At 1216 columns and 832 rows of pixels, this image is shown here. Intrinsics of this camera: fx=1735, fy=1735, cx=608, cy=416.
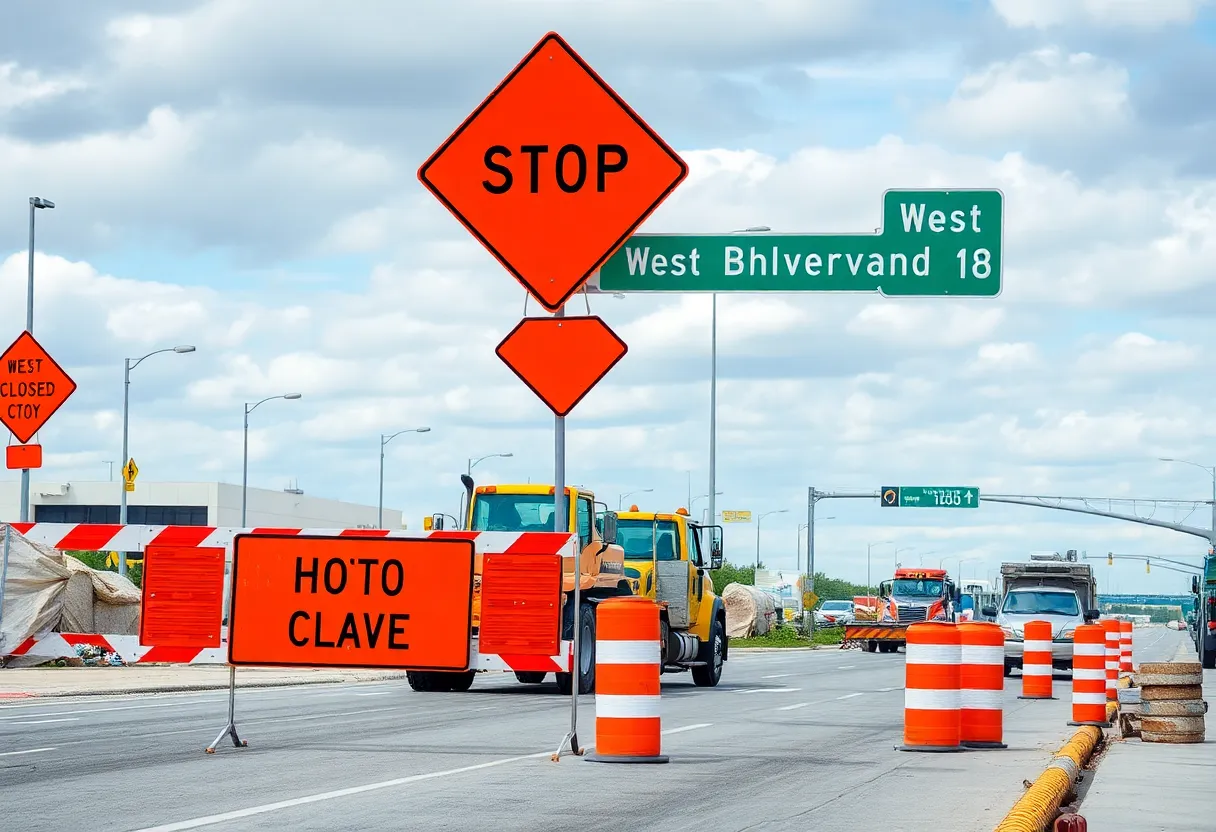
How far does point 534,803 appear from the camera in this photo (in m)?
10.4

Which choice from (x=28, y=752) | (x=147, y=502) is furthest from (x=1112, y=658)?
(x=147, y=502)

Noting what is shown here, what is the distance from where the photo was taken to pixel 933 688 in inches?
550

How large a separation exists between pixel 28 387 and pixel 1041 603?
67.4 ft

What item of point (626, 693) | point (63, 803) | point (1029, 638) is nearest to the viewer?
point (63, 803)

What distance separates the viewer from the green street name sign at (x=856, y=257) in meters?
18.1

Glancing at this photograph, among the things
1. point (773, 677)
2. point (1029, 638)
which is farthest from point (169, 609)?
point (773, 677)

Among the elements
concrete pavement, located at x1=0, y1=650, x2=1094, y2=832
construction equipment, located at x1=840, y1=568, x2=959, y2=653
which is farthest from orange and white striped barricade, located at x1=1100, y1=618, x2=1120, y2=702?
construction equipment, located at x1=840, y1=568, x2=959, y2=653

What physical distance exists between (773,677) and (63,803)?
76.2 ft

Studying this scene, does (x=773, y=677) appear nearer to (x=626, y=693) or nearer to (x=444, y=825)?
(x=626, y=693)

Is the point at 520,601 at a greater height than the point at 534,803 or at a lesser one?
greater

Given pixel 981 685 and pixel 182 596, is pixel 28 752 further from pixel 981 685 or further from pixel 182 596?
pixel 981 685

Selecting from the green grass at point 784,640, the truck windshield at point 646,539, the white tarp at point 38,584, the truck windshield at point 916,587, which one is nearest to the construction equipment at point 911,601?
the truck windshield at point 916,587

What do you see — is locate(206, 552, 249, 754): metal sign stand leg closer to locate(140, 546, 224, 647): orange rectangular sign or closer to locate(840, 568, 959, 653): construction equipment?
locate(140, 546, 224, 647): orange rectangular sign

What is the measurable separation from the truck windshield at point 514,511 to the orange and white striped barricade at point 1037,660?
675 centimetres
